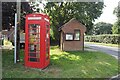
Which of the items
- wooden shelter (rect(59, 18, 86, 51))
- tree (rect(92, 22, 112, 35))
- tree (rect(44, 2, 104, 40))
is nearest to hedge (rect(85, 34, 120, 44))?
tree (rect(44, 2, 104, 40))

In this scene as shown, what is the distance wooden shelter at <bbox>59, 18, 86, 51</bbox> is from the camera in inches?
824

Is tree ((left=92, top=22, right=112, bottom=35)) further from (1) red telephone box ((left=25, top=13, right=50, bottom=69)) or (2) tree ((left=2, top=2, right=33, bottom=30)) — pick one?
(1) red telephone box ((left=25, top=13, right=50, bottom=69))

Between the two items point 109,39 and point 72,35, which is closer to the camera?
point 72,35

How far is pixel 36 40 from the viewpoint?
32.5 feet

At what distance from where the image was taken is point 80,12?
26.7m

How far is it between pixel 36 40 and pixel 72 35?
11390mm

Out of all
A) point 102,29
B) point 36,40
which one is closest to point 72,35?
point 36,40

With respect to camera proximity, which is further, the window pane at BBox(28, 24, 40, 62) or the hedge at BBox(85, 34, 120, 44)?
the hedge at BBox(85, 34, 120, 44)

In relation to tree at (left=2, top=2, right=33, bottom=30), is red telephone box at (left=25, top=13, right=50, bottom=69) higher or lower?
lower

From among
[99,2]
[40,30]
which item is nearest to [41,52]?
[40,30]

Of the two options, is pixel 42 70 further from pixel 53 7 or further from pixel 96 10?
pixel 96 10

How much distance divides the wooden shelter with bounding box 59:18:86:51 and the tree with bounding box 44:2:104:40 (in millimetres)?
5454

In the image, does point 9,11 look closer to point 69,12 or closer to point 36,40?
point 36,40

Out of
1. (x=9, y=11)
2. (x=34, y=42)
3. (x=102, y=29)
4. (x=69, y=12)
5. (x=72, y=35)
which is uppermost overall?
(x=102, y=29)
